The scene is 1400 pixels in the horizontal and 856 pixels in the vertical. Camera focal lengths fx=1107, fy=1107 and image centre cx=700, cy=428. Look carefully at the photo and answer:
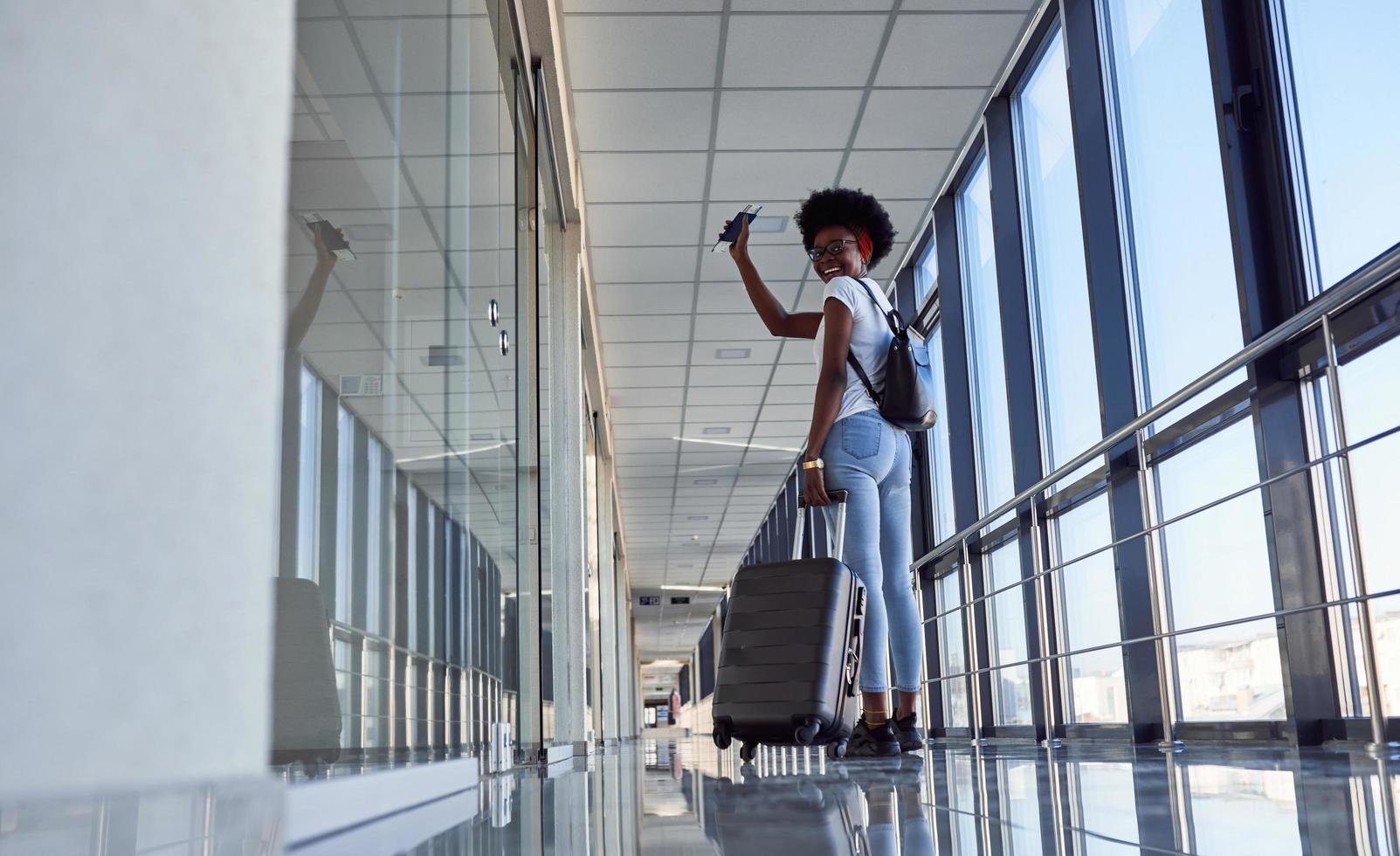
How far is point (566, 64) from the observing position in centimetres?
356

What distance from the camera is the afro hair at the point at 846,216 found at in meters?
2.55

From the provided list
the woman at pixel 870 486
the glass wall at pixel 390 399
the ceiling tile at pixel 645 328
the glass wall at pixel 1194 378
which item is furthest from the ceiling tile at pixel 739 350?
the glass wall at pixel 390 399

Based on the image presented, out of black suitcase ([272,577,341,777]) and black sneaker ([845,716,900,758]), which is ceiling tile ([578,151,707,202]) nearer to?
black sneaker ([845,716,900,758])

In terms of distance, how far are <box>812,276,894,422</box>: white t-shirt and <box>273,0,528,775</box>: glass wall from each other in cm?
69

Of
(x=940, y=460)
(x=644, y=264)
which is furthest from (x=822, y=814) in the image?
→ (x=644, y=264)

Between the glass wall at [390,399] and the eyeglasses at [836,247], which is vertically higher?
the eyeglasses at [836,247]

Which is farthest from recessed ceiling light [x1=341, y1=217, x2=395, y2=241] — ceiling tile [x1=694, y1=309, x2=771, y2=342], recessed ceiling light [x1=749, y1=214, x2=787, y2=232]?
ceiling tile [x1=694, y1=309, x2=771, y2=342]

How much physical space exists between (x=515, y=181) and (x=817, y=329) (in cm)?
81

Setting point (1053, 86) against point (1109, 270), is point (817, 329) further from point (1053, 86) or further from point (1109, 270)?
point (1053, 86)

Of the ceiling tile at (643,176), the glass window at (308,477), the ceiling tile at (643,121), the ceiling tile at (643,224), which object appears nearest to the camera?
the glass window at (308,477)

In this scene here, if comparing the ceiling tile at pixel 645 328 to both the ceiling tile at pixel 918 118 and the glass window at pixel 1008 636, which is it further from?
the glass window at pixel 1008 636

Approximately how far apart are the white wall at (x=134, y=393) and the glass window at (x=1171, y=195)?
2.41m

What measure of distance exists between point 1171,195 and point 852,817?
2.31 meters

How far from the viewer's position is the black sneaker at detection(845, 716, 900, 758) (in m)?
2.12
